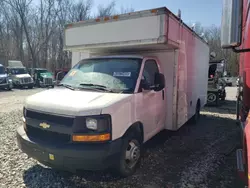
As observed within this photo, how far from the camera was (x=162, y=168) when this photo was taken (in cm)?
391

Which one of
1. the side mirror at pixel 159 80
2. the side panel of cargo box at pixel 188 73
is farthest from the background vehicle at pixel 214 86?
the side mirror at pixel 159 80

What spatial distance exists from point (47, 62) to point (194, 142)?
38479 millimetres

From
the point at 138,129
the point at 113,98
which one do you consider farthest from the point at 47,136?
the point at 138,129

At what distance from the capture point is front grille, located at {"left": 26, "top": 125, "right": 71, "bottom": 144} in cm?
299

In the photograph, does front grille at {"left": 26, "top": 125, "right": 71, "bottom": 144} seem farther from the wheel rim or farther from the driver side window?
the driver side window

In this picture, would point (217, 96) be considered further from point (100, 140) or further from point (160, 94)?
point (100, 140)

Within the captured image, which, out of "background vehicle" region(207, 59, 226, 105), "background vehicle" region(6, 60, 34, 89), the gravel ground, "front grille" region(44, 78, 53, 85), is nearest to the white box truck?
the gravel ground

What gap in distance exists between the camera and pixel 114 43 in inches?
173

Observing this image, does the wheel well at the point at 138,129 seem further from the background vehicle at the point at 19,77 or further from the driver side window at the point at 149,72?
the background vehicle at the point at 19,77

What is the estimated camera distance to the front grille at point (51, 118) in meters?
2.94

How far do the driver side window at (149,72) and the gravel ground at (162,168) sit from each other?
5.24ft

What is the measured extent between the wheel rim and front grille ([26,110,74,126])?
3.66 feet

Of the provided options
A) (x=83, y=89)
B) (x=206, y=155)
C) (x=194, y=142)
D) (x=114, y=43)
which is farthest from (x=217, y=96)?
(x=83, y=89)

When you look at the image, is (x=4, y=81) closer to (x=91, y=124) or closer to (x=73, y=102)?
(x=73, y=102)
